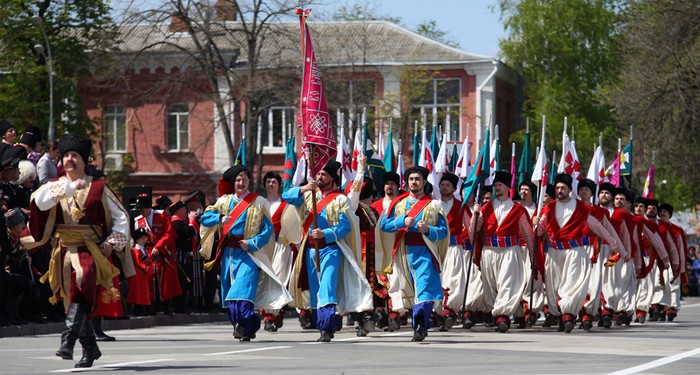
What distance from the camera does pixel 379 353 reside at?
47.7ft

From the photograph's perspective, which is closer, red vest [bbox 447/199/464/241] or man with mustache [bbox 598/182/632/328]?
red vest [bbox 447/199/464/241]

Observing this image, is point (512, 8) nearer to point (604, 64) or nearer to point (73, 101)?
point (604, 64)

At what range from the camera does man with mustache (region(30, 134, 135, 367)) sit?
1284cm

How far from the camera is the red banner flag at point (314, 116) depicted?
17422mm

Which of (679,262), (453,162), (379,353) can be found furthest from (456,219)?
(453,162)

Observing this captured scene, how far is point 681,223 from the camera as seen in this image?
5450cm

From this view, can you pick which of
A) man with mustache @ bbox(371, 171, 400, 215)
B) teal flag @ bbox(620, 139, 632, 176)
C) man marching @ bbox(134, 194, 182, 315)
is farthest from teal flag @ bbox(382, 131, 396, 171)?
man with mustache @ bbox(371, 171, 400, 215)

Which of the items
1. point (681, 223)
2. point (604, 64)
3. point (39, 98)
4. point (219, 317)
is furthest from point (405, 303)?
point (604, 64)

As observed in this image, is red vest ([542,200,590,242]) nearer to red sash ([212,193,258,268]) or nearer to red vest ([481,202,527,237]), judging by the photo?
red vest ([481,202,527,237])

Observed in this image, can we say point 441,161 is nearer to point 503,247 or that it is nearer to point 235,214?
point 503,247

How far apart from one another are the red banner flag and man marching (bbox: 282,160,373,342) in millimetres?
202

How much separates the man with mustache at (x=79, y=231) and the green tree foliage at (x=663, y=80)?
27.1 metres

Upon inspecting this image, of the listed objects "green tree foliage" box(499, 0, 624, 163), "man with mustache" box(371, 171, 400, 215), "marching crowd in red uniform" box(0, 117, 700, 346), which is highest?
"green tree foliage" box(499, 0, 624, 163)

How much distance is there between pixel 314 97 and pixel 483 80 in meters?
40.1
